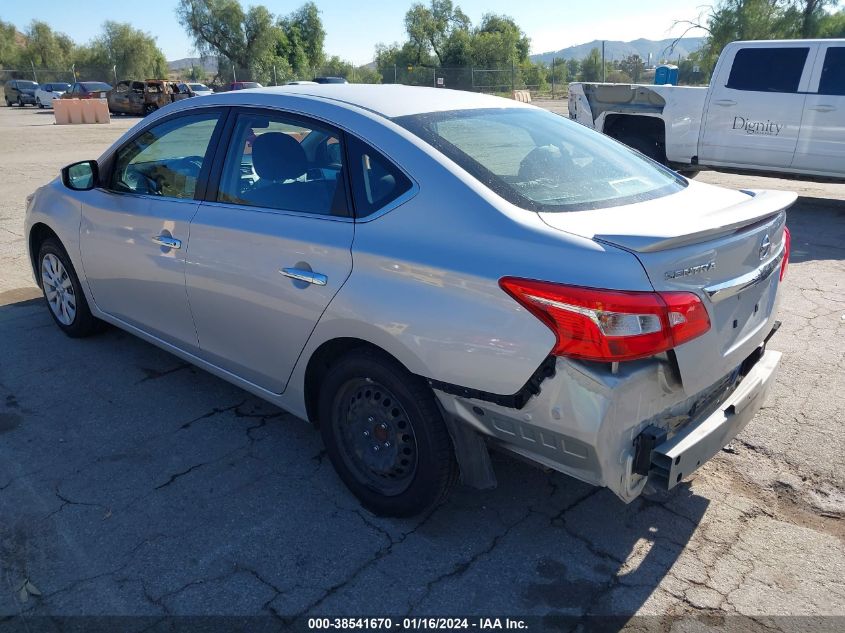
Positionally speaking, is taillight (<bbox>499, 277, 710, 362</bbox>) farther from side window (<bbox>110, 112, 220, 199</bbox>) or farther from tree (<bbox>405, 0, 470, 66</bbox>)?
tree (<bbox>405, 0, 470, 66</bbox>)

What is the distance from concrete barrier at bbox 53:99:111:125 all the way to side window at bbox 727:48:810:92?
82.7ft

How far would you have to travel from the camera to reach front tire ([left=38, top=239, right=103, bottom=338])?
4711mm

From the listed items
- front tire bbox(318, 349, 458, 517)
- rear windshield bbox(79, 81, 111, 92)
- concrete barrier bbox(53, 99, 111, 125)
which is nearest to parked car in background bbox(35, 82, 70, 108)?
rear windshield bbox(79, 81, 111, 92)

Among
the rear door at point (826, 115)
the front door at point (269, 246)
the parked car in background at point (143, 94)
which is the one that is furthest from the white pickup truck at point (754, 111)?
the parked car in background at point (143, 94)

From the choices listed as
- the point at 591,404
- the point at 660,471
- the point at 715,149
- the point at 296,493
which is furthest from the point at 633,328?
the point at 715,149

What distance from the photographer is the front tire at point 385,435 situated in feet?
8.77

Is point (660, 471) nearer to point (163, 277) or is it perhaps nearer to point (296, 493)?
point (296, 493)

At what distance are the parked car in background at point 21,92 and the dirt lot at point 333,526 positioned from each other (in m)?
46.3

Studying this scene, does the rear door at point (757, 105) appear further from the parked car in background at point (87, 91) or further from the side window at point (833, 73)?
the parked car in background at point (87, 91)

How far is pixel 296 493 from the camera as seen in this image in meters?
3.19

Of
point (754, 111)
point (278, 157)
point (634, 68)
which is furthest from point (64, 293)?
point (634, 68)

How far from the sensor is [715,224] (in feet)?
8.06

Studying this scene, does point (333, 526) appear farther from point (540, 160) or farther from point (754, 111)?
point (754, 111)

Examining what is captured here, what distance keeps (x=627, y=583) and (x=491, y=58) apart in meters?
70.4
